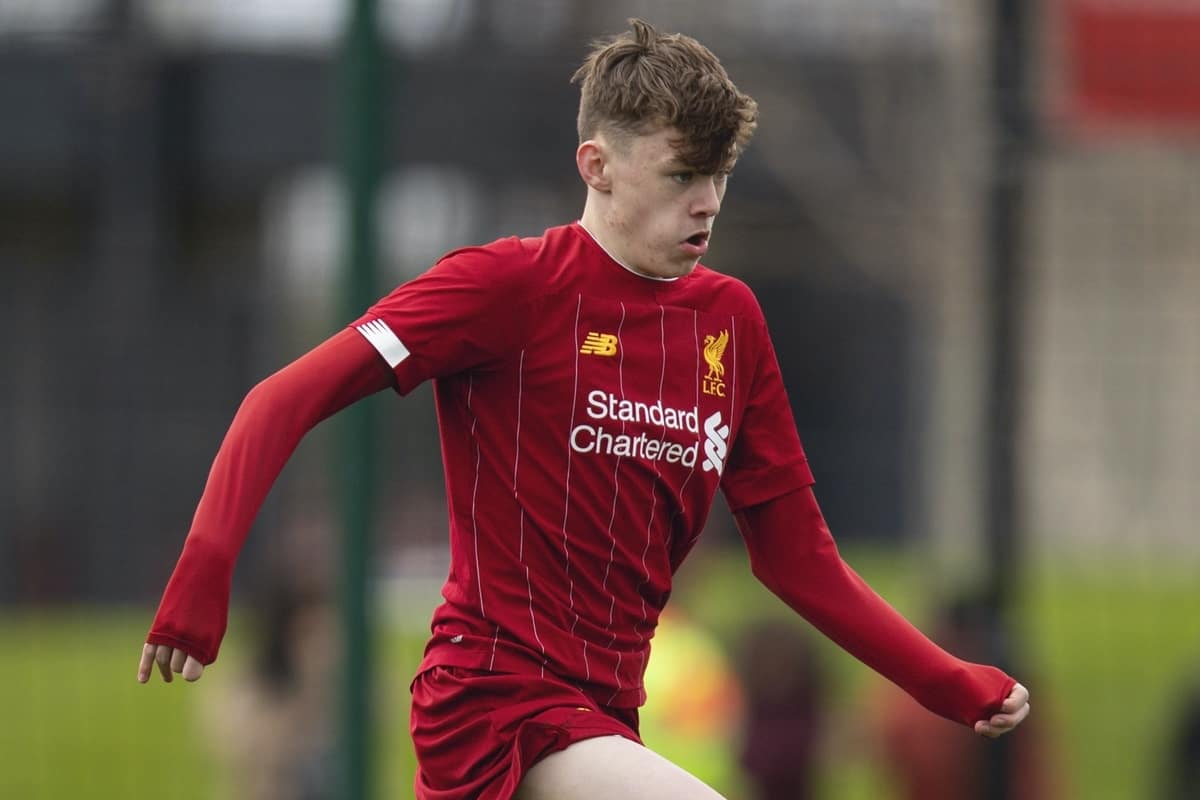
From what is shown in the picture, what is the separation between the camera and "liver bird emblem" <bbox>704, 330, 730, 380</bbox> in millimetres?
3221

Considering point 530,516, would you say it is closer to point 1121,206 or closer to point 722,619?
point 1121,206

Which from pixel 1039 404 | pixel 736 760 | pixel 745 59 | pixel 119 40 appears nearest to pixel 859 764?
pixel 736 760

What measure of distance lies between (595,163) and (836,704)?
23.5ft

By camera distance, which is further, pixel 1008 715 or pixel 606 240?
pixel 1008 715

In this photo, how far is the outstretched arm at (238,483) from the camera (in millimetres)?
2809

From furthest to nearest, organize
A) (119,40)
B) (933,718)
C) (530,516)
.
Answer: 1. (119,40)
2. (933,718)
3. (530,516)

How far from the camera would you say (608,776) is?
294 cm

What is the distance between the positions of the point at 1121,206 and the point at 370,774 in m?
6.14

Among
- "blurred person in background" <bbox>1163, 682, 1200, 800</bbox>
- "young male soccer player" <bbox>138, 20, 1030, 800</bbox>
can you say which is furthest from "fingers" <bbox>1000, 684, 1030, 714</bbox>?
"blurred person in background" <bbox>1163, 682, 1200, 800</bbox>

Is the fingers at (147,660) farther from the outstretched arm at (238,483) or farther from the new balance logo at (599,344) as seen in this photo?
the new balance logo at (599,344)

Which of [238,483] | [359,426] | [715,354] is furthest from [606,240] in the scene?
[359,426]

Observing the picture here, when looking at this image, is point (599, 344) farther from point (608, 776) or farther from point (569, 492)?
point (608, 776)

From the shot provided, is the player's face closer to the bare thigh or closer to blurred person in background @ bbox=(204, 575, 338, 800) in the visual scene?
the bare thigh

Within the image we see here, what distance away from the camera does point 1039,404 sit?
33.3 ft
